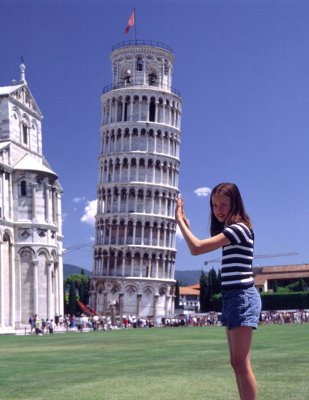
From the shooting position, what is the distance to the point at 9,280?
184ft

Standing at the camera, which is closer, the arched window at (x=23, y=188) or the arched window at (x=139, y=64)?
the arched window at (x=23, y=188)

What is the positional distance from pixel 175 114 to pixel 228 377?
91463 mm

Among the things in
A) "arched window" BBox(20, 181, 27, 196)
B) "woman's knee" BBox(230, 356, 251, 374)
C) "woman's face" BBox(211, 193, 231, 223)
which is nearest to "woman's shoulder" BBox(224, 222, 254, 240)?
"woman's face" BBox(211, 193, 231, 223)

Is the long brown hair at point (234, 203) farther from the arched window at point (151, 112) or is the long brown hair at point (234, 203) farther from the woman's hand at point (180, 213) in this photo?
the arched window at point (151, 112)

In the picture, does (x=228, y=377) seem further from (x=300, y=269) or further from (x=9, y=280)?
(x=300, y=269)

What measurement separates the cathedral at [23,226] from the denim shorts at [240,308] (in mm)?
49141

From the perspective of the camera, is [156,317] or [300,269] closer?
[156,317]

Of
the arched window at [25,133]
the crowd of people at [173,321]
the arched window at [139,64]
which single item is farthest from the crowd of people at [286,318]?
the arched window at [139,64]

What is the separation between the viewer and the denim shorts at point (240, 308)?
6.76 m

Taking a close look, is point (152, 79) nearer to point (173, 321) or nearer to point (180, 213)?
point (173, 321)

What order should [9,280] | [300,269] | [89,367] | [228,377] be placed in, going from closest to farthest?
[228,377] → [89,367] → [9,280] → [300,269]

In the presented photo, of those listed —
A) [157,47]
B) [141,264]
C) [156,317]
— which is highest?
[157,47]

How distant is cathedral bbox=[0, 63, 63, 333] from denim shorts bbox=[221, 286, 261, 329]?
161 feet

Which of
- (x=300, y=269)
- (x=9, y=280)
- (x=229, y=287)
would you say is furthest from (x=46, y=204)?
(x=300, y=269)
